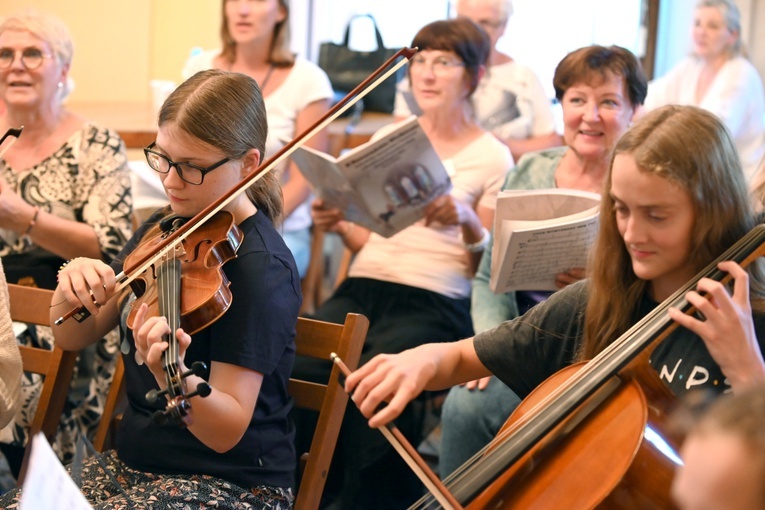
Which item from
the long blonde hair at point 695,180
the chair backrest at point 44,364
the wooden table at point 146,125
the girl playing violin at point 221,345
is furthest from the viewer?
the wooden table at point 146,125

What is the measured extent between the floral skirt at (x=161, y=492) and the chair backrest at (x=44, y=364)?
0.23m

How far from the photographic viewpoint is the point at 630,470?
1.03 m

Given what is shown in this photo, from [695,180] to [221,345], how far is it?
2.23 feet

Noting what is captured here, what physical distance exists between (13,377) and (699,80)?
2.78m

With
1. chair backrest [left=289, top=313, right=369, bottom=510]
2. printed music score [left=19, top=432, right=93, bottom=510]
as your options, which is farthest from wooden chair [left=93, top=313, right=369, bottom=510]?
printed music score [left=19, top=432, right=93, bottom=510]

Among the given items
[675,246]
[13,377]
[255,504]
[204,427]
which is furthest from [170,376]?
[675,246]

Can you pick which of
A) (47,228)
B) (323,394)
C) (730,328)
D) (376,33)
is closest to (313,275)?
(376,33)

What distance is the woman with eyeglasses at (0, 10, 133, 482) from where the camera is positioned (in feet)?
7.24

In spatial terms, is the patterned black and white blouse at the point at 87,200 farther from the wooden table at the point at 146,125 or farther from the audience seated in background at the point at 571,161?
the audience seated in background at the point at 571,161

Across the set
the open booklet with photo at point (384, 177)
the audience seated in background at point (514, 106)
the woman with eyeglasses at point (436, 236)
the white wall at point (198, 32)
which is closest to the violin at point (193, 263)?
the open booklet with photo at point (384, 177)

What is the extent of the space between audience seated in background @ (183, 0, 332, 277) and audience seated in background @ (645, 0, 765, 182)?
4.18 ft

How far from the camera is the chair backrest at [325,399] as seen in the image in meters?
1.53

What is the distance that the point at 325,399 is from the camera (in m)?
1.56

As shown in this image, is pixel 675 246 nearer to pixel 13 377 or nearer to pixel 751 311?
pixel 751 311
